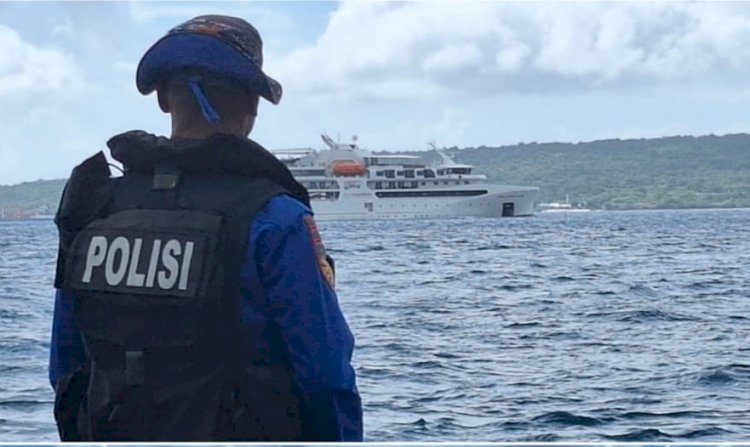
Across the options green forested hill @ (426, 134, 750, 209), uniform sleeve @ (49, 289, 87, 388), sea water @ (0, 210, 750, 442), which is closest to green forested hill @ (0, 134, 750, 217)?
green forested hill @ (426, 134, 750, 209)

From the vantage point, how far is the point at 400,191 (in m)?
72.9

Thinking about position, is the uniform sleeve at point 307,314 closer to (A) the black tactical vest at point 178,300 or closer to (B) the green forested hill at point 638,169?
(A) the black tactical vest at point 178,300

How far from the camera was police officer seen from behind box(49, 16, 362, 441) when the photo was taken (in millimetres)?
2072

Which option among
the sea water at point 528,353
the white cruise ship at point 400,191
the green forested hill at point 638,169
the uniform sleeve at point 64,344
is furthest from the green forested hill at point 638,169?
the uniform sleeve at point 64,344

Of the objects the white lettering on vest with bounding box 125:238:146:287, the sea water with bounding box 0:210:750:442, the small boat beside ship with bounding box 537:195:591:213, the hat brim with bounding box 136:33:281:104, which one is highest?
the hat brim with bounding box 136:33:281:104

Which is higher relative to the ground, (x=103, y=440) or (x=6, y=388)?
(x=103, y=440)

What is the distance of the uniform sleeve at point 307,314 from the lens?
6.68 ft

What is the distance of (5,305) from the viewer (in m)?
17.8

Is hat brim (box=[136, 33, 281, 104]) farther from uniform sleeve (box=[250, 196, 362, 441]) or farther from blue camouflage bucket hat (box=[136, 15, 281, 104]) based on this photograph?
uniform sleeve (box=[250, 196, 362, 441])

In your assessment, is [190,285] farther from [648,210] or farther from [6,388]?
[648,210]

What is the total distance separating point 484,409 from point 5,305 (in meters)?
11.0

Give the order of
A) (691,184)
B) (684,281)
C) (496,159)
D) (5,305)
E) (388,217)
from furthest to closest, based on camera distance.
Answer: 1. (691,184)
2. (496,159)
3. (388,217)
4. (684,281)
5. (5,305)

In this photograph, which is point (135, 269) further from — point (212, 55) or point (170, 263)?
point (212, 55)

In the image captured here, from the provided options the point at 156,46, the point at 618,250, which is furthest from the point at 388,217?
the point at 156,46
